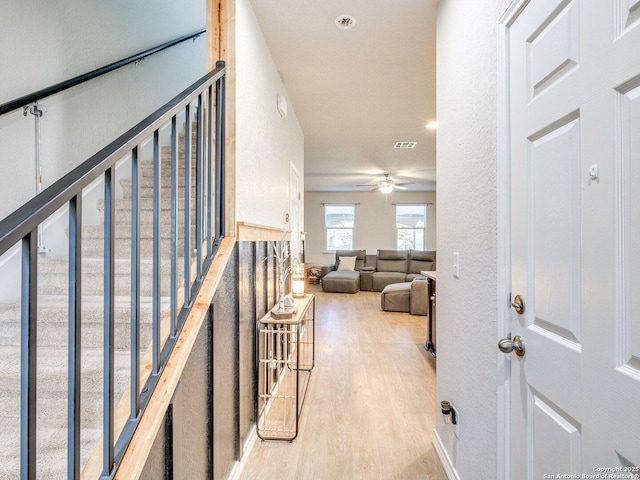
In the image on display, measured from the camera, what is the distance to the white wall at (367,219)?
967 cm

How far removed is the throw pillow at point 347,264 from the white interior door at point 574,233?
25.2 ft

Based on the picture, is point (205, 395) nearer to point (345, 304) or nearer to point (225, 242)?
point (225, 242)

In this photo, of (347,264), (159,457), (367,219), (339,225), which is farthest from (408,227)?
(159,457)

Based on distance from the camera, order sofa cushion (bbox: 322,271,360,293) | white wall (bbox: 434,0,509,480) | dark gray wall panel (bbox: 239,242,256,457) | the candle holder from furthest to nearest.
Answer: sofa cushion (bbox: 322,271,360,293) → the candle holder → dark gray wall panel (bbox: 239,242,256,457) → white wall (bbox: 434,0,509,480)

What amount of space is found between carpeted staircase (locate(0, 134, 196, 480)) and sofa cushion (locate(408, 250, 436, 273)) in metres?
7.35

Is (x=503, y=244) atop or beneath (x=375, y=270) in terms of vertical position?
atop

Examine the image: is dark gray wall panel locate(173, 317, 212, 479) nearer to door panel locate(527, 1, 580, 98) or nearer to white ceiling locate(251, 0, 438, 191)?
door panel locate(527, 1, 580, 98)

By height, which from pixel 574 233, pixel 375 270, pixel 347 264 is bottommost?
pixel 375 270

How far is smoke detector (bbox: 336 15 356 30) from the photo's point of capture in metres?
2.13

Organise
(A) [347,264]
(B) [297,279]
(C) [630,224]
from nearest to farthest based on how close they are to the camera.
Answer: (C) [630,224] → (B) [297,279] → (A) [347,264]

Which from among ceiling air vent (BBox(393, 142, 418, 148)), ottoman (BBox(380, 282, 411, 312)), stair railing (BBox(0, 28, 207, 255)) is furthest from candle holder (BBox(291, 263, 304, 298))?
ottoman (BBox(380, 282, 411, 312))

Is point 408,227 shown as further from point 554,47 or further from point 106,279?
point 106,279

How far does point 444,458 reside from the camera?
1823mm

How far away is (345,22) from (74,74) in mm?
1873
